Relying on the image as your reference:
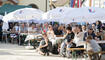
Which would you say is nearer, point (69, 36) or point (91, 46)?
point (91, 46)

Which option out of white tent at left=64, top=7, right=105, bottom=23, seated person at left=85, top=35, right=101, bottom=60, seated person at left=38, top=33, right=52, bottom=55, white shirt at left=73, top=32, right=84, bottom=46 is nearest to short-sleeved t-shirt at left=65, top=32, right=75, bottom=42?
white shirt at left=73, top=32, right=84, bottom=46

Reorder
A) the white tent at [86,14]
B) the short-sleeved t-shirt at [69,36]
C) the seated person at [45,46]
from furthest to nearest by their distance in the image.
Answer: the white tent at [86,14], the seated person at [45,46], the short-sleeved t-shirt at [69,36]

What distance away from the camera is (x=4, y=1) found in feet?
140

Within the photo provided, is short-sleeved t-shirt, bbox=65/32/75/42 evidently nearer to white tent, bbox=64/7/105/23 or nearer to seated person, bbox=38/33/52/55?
seated person, bbox=38/33/52/55

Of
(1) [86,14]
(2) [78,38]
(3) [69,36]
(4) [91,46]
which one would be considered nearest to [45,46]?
(3) [69,36]

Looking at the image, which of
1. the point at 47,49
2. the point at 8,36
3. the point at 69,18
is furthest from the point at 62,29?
the point at 8,36

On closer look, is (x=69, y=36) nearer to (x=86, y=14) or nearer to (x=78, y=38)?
(x=78, y=38)

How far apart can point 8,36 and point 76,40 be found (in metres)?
11.0

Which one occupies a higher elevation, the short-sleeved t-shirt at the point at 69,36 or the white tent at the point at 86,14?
the white tent at the point at 86,14

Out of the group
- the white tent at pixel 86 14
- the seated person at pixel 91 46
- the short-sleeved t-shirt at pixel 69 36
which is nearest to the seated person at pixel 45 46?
the short-sleeved t-shirt at pixel 69 36

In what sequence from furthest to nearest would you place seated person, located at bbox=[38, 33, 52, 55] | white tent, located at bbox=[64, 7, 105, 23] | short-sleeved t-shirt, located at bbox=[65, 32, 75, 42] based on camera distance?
white tent, located at bbox=[64, 7, 105, 23]
seated person, located at bbox=[38, 33, 52, 55]
short-sleeved t-shirt, located at bbox=[65, 32, 75, 42]

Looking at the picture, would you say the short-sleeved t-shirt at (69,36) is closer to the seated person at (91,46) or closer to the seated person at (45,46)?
the seated person at (45,46)

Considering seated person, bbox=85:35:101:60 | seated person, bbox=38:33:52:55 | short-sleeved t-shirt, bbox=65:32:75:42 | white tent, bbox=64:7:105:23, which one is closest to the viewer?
seated person, bbox=85:35:101:60

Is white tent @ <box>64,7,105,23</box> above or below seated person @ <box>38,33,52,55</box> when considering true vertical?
above
